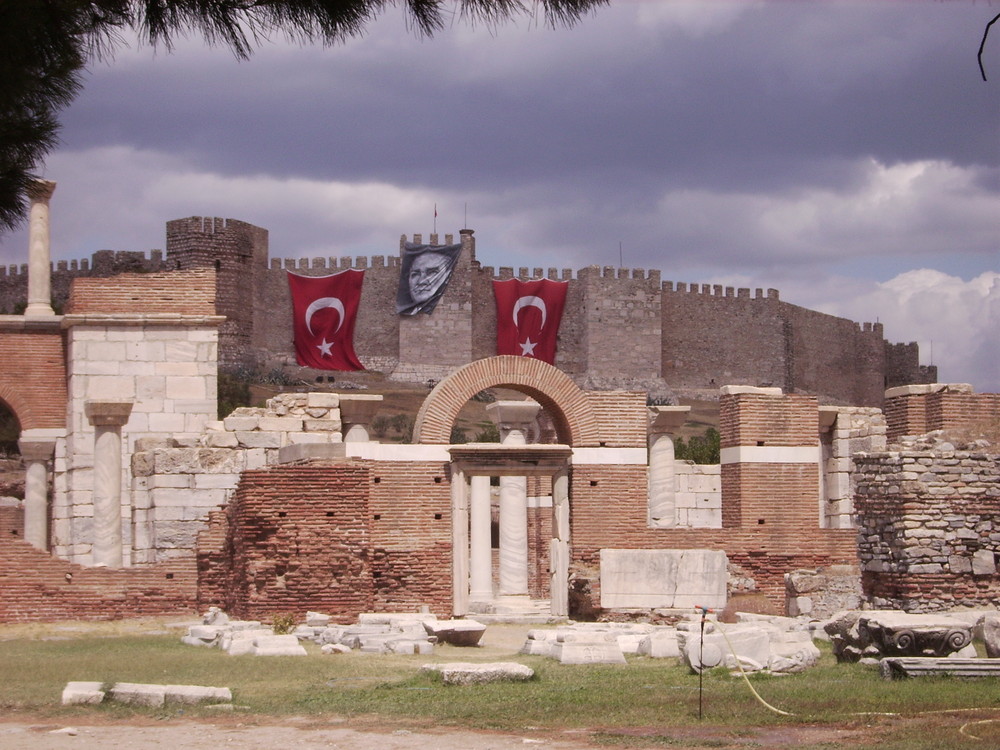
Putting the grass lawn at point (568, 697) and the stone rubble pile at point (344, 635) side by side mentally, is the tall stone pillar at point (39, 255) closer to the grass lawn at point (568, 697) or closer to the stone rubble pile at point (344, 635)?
the stone rubble pile at point (344, 635)

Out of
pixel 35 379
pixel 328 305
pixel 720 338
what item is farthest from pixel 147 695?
pixel 720 338

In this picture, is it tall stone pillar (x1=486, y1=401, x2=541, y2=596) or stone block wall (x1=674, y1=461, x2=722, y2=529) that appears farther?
stone block wall (x1=674, y1=461, x2=722, y2=529)

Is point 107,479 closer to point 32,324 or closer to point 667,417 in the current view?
point 32,324

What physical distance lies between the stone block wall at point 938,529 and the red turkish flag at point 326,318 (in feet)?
166

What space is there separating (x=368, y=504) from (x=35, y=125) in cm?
983

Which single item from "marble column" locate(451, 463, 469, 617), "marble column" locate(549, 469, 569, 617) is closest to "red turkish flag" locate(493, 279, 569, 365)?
"marble column" locate(549, 469, 569, 617)

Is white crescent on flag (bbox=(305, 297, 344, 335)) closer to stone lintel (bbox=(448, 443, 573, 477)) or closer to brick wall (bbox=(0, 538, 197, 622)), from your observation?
stone lintel (bbox=(448, 443, 573, 477))

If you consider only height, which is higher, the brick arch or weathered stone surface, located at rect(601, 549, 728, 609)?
the brick arch

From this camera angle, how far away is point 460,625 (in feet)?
51.0

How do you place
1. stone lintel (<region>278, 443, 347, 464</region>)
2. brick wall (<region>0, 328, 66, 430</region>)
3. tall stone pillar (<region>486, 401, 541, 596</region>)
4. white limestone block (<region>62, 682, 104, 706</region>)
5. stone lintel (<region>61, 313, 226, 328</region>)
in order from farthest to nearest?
brick wall (<region>0, 328, 66, 430</region>)
tall stone pillar (<region>486, 401, 541, 596</region>)
stone lintel (<region>61, 313, 226, 328</region>)
stone lintel (<region>278, 443, 347, 464</region>)
white limestone block (<region>62, 682, 104, 706</region>)

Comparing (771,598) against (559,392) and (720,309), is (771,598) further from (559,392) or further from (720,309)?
(720,309)

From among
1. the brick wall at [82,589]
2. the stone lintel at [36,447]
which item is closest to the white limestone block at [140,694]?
the brick wall at [82,589]

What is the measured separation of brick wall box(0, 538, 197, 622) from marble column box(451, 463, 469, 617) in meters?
3.04

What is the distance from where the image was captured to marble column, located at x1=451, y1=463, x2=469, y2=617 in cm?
1898
